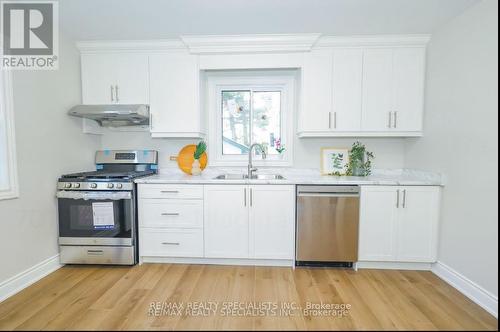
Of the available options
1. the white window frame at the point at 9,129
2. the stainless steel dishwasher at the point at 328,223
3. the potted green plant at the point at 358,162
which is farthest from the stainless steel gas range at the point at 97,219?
the potted green plant at the point at 358,162

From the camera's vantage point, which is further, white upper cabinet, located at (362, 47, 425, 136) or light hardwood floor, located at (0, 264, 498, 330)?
white upper cabinet, located at (362, 47, 425, 136)

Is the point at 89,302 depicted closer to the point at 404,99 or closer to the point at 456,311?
the point at 456,311

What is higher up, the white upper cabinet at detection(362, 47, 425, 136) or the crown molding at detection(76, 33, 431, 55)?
the crown molding at detection(76, 33, 431, 55)

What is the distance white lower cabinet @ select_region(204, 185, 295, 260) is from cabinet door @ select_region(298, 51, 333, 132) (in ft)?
2.56

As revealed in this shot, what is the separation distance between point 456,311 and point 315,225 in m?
1.16

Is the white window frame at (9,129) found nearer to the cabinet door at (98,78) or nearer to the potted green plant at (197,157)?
the cabinet door at (98,78)

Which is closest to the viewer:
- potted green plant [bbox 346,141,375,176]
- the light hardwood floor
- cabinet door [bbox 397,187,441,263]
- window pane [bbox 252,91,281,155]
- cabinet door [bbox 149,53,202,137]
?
the light hardwood floor

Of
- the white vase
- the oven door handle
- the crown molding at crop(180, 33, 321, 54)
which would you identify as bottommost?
the oven door handle

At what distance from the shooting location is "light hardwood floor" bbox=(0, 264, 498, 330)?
63.9 inches

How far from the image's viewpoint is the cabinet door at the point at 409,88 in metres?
2.45

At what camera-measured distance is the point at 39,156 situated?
7.18 ft

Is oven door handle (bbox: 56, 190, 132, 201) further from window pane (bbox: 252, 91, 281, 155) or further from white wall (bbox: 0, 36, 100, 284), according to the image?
window pane (bbox: 252, 91, 281, 155)

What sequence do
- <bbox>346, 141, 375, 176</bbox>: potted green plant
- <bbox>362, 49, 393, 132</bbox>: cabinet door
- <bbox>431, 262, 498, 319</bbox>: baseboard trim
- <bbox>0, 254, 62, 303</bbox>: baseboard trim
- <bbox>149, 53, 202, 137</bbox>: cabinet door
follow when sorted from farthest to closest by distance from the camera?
<bbox>346, 141, 375, 176</bbox>: potted green plant
<bbox>149, 53, 202, 137</bbox>: cabinet door
<bbox>362, 49, 393, 132</bbox>: cabinet door
<bbox>0, 254, 62, 303</bbox>: baseboard trim
<bbox>431, 262, 498, 319</bbox>: baseboard trim

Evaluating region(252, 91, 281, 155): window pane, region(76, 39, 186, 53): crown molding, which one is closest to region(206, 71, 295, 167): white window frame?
region(252, 91, 281, 155): window pane
